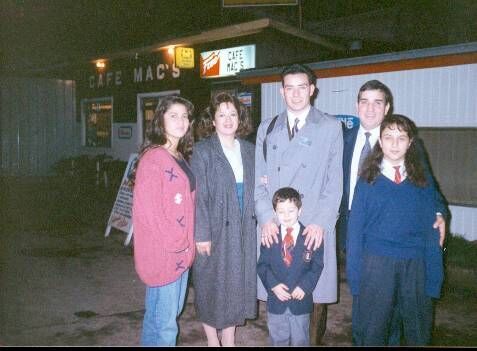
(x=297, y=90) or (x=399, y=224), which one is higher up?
(x=297, y=90)

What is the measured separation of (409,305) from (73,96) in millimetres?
17295

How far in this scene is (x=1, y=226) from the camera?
9.30 metres

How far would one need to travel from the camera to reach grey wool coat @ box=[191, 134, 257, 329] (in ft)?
10.9

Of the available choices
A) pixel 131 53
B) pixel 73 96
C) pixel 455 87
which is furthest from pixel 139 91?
pixel 455 87

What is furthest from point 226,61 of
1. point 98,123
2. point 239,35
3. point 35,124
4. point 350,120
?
point 35,124

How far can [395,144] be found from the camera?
2961mm

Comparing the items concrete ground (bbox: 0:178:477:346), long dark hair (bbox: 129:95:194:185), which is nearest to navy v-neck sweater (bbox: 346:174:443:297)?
long dark hair (bbox: 129:95:194:185)

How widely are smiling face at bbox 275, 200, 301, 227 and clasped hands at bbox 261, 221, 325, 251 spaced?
90mm

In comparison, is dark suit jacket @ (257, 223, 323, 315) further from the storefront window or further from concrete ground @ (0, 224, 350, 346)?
the storefront window

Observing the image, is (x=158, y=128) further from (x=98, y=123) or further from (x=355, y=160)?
(x=98, y=123)

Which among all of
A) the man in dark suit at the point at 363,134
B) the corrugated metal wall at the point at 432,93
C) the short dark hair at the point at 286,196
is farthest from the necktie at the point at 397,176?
the corrugated metal wall at the point at 432,93

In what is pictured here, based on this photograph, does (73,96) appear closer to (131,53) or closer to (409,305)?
(131,53)

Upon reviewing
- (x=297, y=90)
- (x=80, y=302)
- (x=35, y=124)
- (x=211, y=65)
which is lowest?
(x=80, y=302)

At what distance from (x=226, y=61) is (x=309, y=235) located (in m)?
8.52
